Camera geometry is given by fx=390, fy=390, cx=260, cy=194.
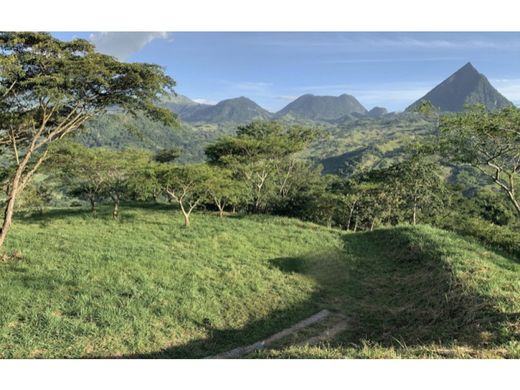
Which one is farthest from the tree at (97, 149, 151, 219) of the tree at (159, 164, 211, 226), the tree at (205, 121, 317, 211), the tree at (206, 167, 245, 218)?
the tree at (205, 121, 317, 211)

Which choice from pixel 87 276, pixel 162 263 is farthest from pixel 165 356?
pixel 162 263

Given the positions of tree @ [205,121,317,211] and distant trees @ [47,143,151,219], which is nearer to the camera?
distant trees @ [47,143,151,219]

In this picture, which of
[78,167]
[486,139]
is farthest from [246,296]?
[78,167]

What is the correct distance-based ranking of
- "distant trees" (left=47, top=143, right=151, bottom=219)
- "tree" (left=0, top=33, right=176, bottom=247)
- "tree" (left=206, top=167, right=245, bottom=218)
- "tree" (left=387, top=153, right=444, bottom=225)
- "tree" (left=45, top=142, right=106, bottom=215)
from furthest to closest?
"tree" (left=387, top=153, right=444, bottom=225), "tree" (left=206, top=167, right=245, bottom=218), "distant trees" (left=47, top=143, right=151, bottom=219), "tree" (left=45, top=142, right=106, bottom=215), "tree" (left=0, top=33, right=176, bottom=247)

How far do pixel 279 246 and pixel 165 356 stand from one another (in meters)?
12.2

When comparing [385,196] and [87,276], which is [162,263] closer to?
[87,276]

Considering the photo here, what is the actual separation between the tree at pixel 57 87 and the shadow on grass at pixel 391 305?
8281 mm

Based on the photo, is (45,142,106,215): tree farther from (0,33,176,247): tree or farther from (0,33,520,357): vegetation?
(0,33,176,247): tree

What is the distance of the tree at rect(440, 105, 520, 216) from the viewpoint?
1089 centimetres

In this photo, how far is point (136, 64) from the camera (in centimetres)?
1320

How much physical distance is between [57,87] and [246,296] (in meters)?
8.83

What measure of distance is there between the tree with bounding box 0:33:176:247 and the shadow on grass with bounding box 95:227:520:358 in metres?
8.28

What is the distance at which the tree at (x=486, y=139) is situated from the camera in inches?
429

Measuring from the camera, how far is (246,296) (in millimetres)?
11992
